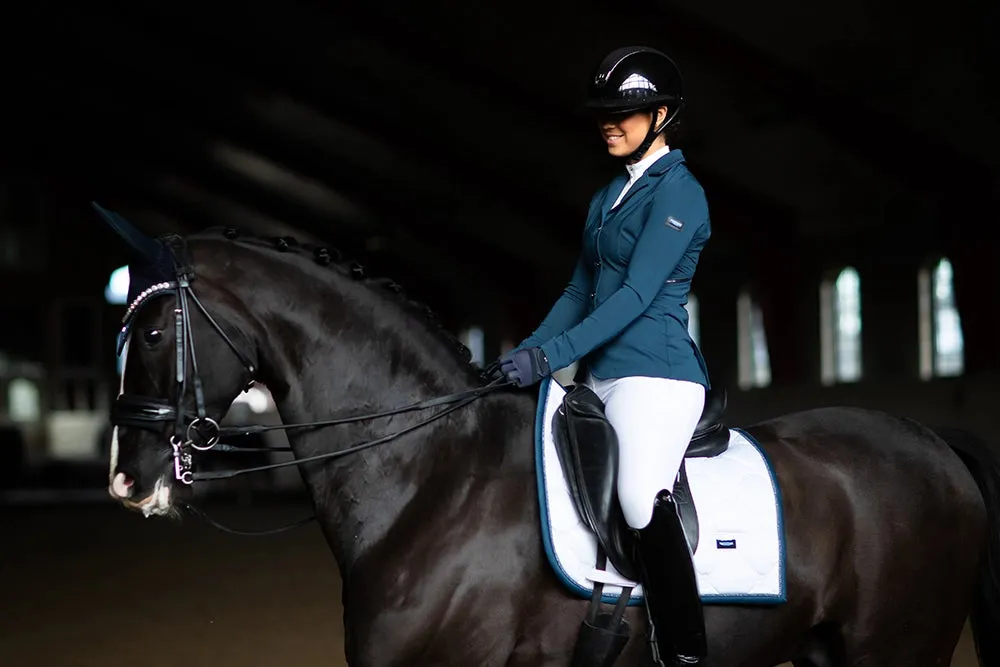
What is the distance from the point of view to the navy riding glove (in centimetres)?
217

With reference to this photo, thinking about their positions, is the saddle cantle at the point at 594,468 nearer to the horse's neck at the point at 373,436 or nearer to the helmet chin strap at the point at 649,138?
the horse's neck at the point at 373,436

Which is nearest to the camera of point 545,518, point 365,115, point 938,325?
point 545,518

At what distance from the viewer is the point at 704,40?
1024 centimetres

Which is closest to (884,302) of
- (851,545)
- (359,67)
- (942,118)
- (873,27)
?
(942,118)

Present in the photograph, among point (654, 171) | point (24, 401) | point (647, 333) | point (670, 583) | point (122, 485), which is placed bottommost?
point (24, 401)

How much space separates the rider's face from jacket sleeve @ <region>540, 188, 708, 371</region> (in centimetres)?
17

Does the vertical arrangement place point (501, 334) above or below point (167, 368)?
above

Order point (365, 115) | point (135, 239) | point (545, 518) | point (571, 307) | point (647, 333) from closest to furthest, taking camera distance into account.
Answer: point (135, 239) → point (545, 518) → point (647, 333) → point (571, 307) → point (365, 115)

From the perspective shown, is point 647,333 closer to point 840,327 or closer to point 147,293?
point 147,293

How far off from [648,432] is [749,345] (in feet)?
44.2

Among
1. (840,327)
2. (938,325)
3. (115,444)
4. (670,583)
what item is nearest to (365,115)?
(840,327)

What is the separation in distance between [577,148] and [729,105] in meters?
2.61

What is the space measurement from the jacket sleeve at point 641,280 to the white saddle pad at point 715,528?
0.15 metres

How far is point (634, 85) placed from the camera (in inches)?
89.3
